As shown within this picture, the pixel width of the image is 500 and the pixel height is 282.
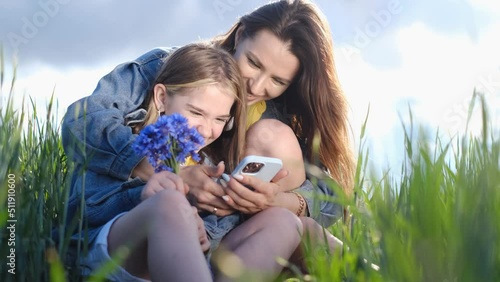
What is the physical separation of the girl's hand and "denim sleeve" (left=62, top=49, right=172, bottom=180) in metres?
0.36

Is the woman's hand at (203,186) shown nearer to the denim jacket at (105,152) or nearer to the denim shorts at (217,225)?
the denim shorts at (217,225)

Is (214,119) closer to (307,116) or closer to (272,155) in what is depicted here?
(272,155)

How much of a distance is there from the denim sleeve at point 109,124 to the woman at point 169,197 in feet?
0.05

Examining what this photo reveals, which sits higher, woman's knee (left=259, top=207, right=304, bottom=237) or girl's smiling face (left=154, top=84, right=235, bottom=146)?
girl's smiling face (left=154, top=84, right=235, bottom=146)

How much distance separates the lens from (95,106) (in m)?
2.58

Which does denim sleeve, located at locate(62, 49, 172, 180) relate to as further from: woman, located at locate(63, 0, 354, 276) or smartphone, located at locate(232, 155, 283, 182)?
smartphone, located at locate(232, 155, 283, 182)

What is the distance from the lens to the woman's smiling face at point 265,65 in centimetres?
308

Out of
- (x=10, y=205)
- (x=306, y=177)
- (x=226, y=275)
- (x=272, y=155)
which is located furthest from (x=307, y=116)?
(x=10, y=205)

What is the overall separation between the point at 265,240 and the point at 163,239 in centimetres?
51

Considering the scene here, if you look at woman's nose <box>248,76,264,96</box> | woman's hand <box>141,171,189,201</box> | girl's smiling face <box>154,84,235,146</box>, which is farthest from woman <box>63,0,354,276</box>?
woman's hand <box>141,171,189,201</box>

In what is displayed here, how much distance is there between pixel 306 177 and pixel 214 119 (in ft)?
2.00

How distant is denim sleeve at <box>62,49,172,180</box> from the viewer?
2.43m

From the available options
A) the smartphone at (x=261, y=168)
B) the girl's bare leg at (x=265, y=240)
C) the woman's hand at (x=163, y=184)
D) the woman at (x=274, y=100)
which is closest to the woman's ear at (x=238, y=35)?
the woman at (x=274, y=100)

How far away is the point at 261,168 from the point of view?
243 cm
